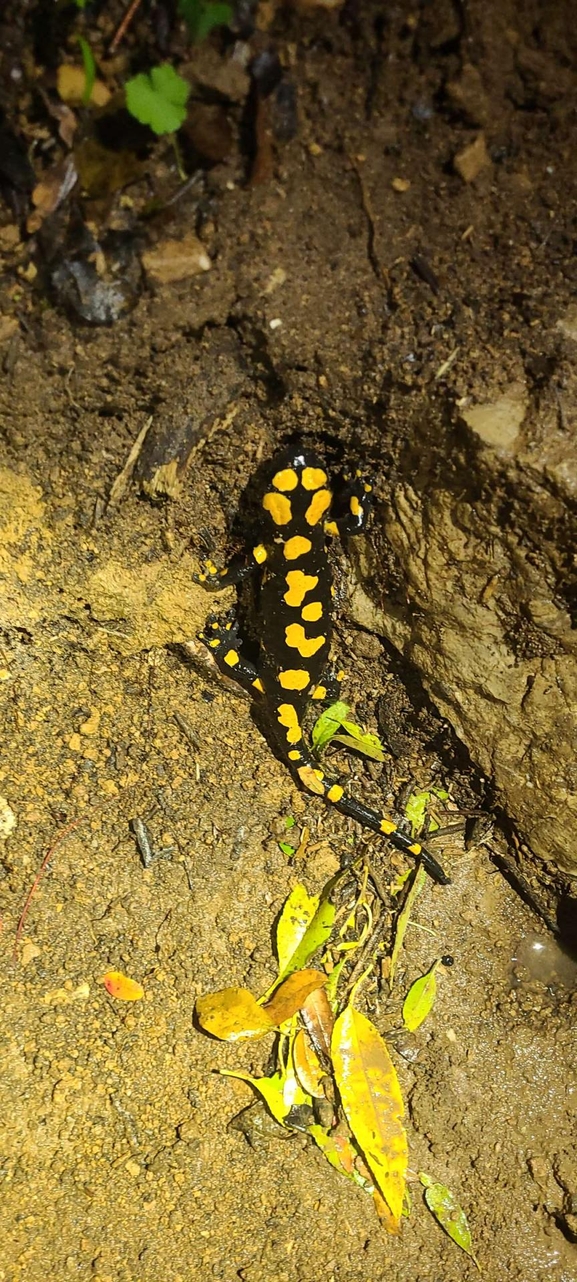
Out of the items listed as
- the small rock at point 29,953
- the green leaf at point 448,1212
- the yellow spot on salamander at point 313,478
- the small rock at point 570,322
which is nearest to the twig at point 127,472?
the yellow spot on salamander at point 313,478

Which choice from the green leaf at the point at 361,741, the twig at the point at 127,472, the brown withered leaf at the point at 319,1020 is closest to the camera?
the twig at the point at 127,472

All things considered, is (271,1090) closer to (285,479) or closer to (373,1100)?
(373,1100)

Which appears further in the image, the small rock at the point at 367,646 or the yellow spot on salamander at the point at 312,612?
the small rock at the point at 367,646

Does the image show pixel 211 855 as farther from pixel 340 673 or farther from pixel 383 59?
pixel 383 59

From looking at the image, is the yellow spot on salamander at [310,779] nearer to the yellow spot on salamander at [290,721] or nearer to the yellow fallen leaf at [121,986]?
the yellow spot on salamander at [290,721]

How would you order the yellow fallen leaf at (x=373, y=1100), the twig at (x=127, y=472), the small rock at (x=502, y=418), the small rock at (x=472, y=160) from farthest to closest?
the yellow fallen leaf at (x=373, y=1100), the twig at (x=127, y=472), the small rock at (x=502, y=418), the small rock at (x=472, y=160)

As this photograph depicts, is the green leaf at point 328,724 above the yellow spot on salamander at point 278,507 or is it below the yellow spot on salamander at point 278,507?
below

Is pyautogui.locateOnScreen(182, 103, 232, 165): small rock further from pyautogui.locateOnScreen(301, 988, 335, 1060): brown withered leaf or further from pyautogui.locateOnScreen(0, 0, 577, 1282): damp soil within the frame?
pyautogui.locateOnScreen(301, 988, 335, 1060): brown withered leaf

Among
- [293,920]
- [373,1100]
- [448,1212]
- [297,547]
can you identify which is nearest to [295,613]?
[297,547]
